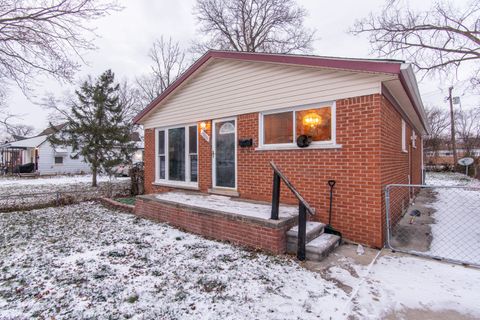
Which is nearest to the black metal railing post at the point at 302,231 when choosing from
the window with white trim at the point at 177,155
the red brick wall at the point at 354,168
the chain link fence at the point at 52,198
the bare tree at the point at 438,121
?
the red brick wall at the point at 354,168

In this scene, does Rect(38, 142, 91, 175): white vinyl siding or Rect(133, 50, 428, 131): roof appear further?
Rect(38, 142, 91, 175): white vinyl siding

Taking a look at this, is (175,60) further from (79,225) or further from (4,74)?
(79,225)

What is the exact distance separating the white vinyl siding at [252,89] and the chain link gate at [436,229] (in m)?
1.92

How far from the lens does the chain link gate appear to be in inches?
153

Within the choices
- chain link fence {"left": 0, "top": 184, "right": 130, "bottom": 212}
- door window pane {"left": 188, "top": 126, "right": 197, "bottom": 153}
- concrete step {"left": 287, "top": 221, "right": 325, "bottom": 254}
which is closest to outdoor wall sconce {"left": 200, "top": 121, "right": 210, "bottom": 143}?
door window pane {"left": 188, "top": 126, "right": 197, "bottom": 153}

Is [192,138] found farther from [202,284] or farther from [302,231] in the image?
[202,284]

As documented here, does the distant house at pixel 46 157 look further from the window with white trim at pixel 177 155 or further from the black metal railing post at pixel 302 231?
the black metal railing post at pixel 302 231

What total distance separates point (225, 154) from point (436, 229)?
16.5 feet

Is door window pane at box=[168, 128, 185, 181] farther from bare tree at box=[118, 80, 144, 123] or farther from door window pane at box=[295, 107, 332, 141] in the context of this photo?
bare tree at box=[118, 80, 144, 123]

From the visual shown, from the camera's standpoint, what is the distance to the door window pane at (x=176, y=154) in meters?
7.79

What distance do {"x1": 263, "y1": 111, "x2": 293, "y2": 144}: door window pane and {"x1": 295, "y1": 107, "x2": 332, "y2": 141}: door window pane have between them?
0.64 ft

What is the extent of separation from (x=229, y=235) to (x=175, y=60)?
2326 centimetres

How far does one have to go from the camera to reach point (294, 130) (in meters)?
5.11

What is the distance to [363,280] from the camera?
300cm
